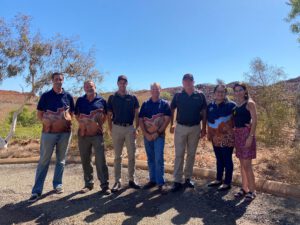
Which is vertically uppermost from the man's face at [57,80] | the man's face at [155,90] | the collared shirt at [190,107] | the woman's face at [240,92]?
the man's face at [57,80]

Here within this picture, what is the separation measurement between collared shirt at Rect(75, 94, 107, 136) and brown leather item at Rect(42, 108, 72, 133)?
24 centimetres

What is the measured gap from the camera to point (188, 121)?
5.72 metres

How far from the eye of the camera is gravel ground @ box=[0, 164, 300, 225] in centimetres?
463

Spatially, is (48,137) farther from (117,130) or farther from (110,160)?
(110,160)

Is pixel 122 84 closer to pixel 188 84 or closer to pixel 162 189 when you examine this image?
pixel 188 84

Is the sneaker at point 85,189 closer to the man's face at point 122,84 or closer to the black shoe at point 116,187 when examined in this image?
the black shoe at point 116,187

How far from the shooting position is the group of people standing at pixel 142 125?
5.55 m

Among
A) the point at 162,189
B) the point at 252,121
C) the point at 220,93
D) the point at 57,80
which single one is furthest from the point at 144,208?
the point at 57,80

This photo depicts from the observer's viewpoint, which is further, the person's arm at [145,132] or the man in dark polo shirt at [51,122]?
the person's arm at [145,132]

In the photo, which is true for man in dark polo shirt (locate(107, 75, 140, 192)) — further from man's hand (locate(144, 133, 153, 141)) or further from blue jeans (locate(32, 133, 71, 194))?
blue jeans (locate(32, 133, 71, 194))

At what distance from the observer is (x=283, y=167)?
6.52 meters

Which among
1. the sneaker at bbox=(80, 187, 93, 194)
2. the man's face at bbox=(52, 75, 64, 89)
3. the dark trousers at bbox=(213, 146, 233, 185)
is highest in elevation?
the man's face at bbox=(52, 75, 64, 89)

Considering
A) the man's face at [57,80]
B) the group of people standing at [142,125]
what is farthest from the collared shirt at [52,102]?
the man's face at [57,80]

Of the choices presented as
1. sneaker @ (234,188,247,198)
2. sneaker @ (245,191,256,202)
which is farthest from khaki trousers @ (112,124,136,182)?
sneaker @ (245,191,256,202)
